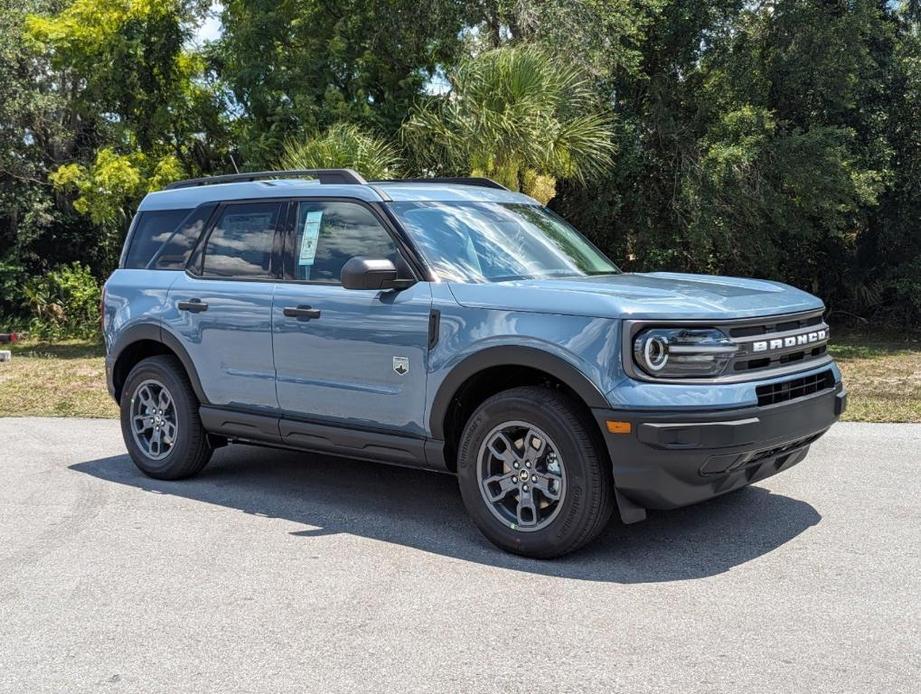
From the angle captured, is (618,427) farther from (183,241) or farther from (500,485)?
(183,241)

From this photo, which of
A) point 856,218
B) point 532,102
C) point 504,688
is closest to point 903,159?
point 856,218

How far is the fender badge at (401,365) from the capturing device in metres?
5.59

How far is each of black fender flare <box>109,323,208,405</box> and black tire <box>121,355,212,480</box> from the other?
9 cm

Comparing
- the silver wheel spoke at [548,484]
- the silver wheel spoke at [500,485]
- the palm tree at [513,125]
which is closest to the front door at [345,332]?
the silver wheel spoke at [500,485]

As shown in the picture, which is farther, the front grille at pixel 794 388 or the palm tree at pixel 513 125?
the palm tree at pixel 513 125

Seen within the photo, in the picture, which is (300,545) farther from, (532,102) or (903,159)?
(903,159)

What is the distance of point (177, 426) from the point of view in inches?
274

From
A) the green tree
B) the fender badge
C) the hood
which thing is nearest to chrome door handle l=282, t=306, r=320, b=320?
the fender badge

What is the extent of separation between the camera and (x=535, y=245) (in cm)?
612

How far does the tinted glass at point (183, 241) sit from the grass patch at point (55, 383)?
11.7ft

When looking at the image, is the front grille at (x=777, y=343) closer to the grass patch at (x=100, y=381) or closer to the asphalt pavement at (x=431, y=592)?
the asphalt pavement at (x=431, y=592)

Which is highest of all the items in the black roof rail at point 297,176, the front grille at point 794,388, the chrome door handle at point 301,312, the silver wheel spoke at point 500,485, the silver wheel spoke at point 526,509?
the black roof rail at point 297,176

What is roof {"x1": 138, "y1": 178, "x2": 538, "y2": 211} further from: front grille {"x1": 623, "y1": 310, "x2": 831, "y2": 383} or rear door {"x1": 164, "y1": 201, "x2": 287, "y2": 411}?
front grille {"x1": 623, "y1": 310, "x2": 831, "y2": 383}

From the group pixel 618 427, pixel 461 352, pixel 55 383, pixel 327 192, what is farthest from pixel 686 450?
pixel 55 383
